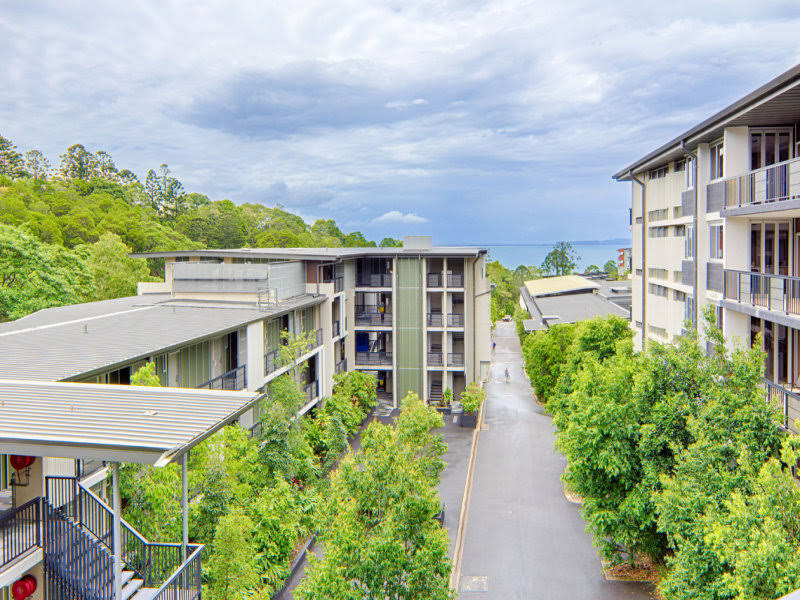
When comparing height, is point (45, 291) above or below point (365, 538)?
above

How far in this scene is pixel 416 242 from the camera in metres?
45.4

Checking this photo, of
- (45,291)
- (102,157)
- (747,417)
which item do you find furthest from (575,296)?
(102,157)

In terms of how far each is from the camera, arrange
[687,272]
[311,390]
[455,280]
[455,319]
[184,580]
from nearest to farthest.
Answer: [184,580] < [687,272] < [311,390] < [455,319] < [455,280]

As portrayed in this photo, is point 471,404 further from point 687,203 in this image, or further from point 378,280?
point 687,203

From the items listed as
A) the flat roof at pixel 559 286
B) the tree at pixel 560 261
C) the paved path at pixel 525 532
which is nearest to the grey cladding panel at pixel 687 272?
the paved path at pixel 525 532

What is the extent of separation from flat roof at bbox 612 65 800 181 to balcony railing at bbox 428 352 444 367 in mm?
23055

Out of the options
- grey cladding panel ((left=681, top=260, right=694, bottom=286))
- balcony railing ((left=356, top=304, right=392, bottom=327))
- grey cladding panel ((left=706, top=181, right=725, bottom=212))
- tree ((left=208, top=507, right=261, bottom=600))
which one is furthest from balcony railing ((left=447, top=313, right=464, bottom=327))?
tree ((left=208, top=507, right=261, bottom=600))

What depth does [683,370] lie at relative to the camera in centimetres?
1611

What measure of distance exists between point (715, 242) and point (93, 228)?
196 ft

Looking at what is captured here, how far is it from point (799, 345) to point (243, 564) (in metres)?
16.0

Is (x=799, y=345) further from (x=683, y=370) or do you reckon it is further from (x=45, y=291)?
(x=45, y=291)

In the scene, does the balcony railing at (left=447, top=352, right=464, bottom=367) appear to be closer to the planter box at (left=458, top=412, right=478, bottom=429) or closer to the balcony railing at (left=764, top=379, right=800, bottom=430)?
the planter box at (left=458, top=412, right=478, bottom=429)

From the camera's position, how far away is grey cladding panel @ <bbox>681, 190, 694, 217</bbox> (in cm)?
2283

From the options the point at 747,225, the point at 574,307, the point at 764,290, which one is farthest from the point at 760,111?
the point at 574,307
